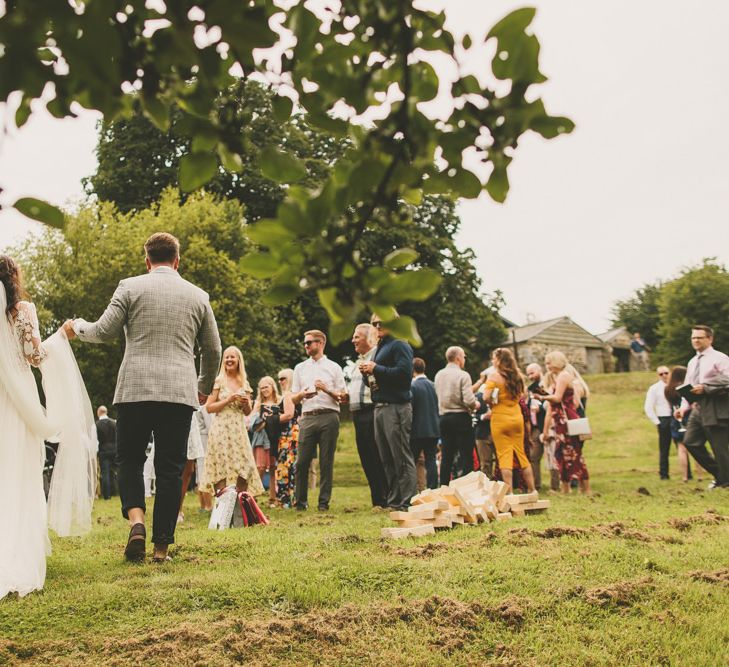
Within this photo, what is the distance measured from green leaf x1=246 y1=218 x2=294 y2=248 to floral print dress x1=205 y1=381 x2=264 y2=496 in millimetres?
8972

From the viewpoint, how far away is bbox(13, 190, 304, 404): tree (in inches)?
1150

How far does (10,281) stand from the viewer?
5.68 meters

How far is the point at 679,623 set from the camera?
13.4 ft

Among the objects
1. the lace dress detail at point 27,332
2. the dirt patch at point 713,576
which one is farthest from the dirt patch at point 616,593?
the lace dress detail at point 27,332

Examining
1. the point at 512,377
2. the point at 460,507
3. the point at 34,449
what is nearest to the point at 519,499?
the point at 460,507

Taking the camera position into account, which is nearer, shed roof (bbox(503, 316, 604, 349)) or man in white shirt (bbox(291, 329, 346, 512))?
man in white shirt (bbox(291, 329, 346, 512))

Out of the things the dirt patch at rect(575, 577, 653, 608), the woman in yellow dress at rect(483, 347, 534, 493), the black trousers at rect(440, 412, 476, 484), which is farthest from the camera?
the black trousers at rect(440, 412, 476, 484)

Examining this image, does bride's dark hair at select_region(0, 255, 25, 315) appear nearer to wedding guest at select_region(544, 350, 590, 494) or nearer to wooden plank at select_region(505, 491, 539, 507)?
wooden plank at select_region(505, 491, 539, 507)

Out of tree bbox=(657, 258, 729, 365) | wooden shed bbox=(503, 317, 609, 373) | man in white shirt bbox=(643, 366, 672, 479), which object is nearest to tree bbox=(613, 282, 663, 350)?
wooden shed bbox=(503, 317, 609, 373)

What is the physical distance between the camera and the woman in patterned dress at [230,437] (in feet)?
34.2

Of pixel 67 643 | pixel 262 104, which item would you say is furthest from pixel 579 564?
pixel 262 104

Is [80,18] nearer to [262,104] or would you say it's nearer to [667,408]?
[667,408]

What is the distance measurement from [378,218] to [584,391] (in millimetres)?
12345

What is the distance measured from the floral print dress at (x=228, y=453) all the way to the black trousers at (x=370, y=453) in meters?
1.49
